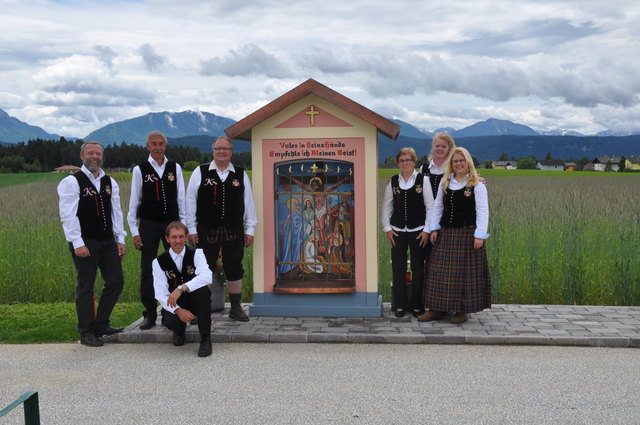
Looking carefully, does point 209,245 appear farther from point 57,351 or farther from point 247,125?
point 57,351

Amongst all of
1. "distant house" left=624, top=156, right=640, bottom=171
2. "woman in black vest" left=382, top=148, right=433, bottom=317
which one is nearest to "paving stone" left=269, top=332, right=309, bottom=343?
"woman in black vest" left=382, top=148, right=433, bottom=317

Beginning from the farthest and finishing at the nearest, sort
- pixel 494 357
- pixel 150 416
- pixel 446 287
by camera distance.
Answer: pixel 446 287 < pixel 494 357 < pixel 150 416

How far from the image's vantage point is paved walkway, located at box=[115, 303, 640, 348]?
5.75 meters

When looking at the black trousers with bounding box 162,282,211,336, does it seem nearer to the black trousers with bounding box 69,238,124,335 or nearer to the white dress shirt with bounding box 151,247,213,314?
the white dress shirt with bounding box 151,247,213,314

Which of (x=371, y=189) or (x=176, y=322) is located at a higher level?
(x=371, y=189)

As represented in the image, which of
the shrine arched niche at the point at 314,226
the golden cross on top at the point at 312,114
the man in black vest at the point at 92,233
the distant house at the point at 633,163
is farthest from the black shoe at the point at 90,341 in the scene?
the distant house at the point at 633,163

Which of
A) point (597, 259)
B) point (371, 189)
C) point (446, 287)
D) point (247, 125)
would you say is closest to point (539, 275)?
point (597, 259)

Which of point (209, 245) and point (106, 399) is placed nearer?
point (106, 399)

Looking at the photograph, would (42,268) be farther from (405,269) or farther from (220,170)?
(405,269)

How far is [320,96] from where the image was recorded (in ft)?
21.0

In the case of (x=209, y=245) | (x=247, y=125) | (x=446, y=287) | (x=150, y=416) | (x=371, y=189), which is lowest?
(x=150, y=416)

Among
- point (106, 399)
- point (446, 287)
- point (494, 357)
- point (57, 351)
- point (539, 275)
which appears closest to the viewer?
point (106, 399)

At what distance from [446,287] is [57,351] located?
147 inches

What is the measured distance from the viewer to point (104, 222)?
596 cm
